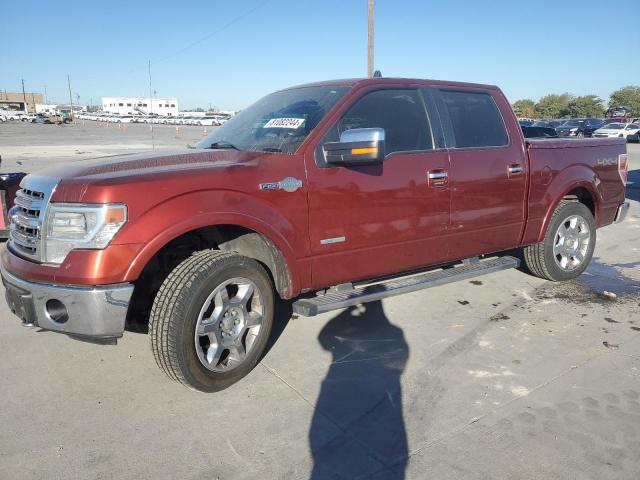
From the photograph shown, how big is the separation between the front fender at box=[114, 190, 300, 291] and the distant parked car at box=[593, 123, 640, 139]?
34.5 meters

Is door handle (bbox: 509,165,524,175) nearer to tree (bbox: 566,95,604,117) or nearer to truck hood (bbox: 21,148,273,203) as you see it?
truck hood (bbox: 21,148,273,203)

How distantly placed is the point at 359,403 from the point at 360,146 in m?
1.59

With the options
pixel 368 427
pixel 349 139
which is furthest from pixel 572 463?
pixel 349 139

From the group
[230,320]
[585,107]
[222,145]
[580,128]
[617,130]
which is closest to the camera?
[230,320]

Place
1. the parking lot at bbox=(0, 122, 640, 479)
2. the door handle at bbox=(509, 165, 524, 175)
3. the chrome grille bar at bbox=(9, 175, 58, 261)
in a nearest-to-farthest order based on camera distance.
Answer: the parking lot at bbox=(0, 122, 640, 479) → the chrome grille bar at bbox=(9, 175, 58, 261) → the door handle at bbox=(509, 165, 524, 175)

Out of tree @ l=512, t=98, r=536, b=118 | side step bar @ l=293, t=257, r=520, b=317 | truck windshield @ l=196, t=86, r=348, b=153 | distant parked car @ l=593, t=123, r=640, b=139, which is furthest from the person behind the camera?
tree @ l=512, t=98, r=536, b=118

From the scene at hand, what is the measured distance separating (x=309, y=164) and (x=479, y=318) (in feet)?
6.86

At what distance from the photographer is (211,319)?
3.18m

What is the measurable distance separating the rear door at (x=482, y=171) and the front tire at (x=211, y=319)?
1.83 m

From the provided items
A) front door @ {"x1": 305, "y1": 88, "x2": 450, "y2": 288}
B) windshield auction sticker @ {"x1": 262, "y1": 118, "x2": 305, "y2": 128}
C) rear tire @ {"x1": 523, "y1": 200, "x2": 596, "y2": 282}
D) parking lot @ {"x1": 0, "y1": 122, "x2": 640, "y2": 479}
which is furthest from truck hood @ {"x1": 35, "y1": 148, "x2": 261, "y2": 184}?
rear tire @ {"x1": 523, "y1": 200, "x2": 596, "y2": 282}

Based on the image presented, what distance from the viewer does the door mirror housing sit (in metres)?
3.33

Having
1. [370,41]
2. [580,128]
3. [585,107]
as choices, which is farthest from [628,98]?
[370,41]

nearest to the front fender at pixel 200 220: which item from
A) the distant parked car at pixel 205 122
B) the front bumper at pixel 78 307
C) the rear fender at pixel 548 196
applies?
the front bumper at pixel 78 307

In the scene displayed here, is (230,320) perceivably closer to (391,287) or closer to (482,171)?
(391,287)
